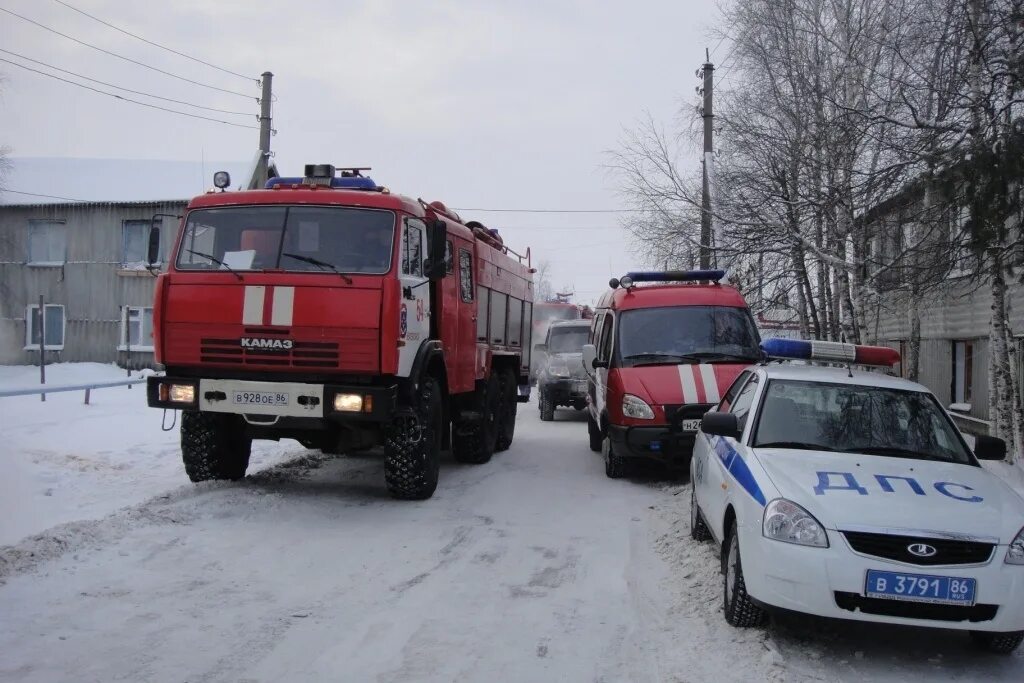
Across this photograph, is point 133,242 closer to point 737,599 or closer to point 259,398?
point 259,398

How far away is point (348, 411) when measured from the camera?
7543mm

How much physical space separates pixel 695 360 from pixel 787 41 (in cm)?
916

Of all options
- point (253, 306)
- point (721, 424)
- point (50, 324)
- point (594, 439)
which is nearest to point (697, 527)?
point (721, 424)

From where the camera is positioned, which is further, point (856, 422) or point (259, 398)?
point (259, 398)

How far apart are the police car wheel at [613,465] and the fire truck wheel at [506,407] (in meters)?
2.39

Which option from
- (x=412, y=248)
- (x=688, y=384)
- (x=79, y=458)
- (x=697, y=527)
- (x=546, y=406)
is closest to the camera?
(x=697, y=527)

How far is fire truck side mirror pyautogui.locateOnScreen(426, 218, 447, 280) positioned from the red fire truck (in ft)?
0.04

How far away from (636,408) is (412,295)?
10.7 feet

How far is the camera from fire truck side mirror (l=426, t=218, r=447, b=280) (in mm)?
8312

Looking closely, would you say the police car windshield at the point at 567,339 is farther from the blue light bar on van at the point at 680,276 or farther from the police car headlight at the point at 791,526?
the police car headlight at the point at 791,526

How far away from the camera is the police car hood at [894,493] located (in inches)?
178

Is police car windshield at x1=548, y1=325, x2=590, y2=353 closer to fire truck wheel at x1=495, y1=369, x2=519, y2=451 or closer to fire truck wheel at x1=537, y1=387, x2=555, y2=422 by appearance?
fire truck wheel at x1=537, y1=387, x2=555, y2=422

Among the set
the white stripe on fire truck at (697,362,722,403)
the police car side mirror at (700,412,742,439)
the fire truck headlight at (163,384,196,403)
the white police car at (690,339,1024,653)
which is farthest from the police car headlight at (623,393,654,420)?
the fire truck headlight at (163,384,196,403)

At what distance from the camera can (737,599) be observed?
5031mm
